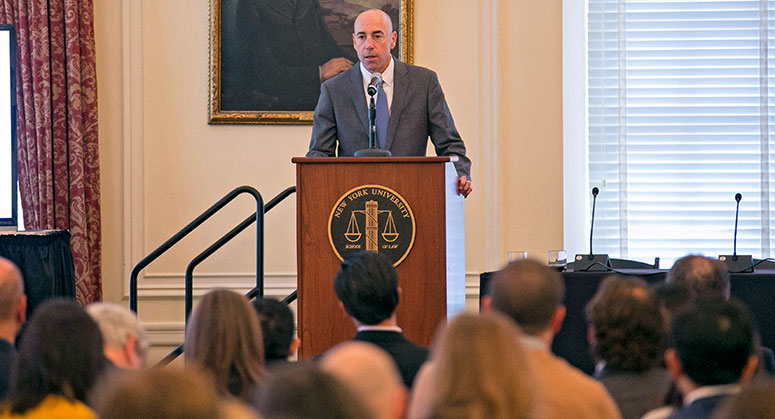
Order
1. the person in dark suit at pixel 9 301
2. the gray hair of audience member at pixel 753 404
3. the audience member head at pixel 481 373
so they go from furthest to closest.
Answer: the person in dark suit at pixel 9 301
the audience member head at pixel 481 373
the gray hair of audience member at pixel 753 404

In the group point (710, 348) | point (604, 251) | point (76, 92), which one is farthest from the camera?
point (604, 251)

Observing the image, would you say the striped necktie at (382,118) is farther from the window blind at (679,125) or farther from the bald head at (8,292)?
the window blind at (679,125)

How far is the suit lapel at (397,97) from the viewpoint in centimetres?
475

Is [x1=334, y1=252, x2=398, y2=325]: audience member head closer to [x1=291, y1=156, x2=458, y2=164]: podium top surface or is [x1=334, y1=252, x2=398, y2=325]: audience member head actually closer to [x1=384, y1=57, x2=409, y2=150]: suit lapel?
[x1=291, y1=156, x2=458, y2=164]: podium top surface

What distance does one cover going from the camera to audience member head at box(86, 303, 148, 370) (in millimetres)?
2410

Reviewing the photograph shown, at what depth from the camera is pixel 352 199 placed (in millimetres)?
3838

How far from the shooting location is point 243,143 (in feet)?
22.2

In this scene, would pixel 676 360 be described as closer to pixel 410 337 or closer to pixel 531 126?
pixel 410 337

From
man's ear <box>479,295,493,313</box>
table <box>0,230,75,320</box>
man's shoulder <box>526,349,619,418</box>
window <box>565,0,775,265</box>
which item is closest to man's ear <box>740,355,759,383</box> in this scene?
man's shoulder <box>526,349,619,418</box>

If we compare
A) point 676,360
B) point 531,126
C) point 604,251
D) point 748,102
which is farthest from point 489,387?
point 748,102

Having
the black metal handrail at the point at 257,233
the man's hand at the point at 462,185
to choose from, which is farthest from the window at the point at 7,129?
the man's hand at the point at 462,185

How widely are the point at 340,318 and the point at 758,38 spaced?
503 centimetres

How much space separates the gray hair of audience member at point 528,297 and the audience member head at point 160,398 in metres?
1.14

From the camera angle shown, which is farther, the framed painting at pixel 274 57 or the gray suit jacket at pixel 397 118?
the framed painting at pixel 274 57
